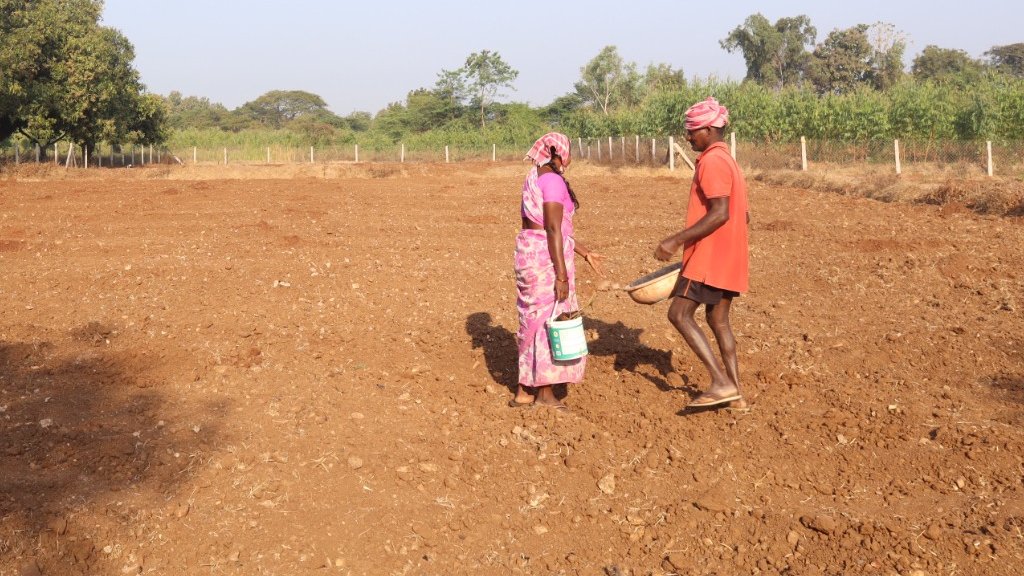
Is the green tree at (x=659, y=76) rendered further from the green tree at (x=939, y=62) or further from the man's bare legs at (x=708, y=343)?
the man's bare legs at (x=708, y=343)

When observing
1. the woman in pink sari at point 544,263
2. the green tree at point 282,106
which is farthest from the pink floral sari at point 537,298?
the green tree at point 282,106

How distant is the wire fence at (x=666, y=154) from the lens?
26.5 meters

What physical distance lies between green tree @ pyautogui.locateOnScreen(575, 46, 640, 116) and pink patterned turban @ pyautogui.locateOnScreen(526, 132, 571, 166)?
61.2 metres

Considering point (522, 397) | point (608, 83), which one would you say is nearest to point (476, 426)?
point (522, 397)

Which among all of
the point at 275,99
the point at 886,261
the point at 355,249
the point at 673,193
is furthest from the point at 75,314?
the point at 275,99

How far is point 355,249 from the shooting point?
1155cm

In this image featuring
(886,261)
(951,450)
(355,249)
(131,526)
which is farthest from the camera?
(355,249)

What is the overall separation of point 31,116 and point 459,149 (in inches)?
887

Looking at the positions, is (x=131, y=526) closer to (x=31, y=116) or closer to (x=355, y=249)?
Result: (x=355, y=249)

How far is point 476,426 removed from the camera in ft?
18.0

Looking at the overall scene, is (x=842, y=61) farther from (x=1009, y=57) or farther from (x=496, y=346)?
(x=496, y=346)

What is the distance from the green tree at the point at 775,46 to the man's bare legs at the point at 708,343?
64300mm

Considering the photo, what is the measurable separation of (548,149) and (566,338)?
3.49ft

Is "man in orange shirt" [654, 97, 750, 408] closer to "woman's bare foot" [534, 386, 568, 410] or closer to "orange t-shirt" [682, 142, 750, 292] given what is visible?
"orange t-shirt" [682, 142, 750, 292]
